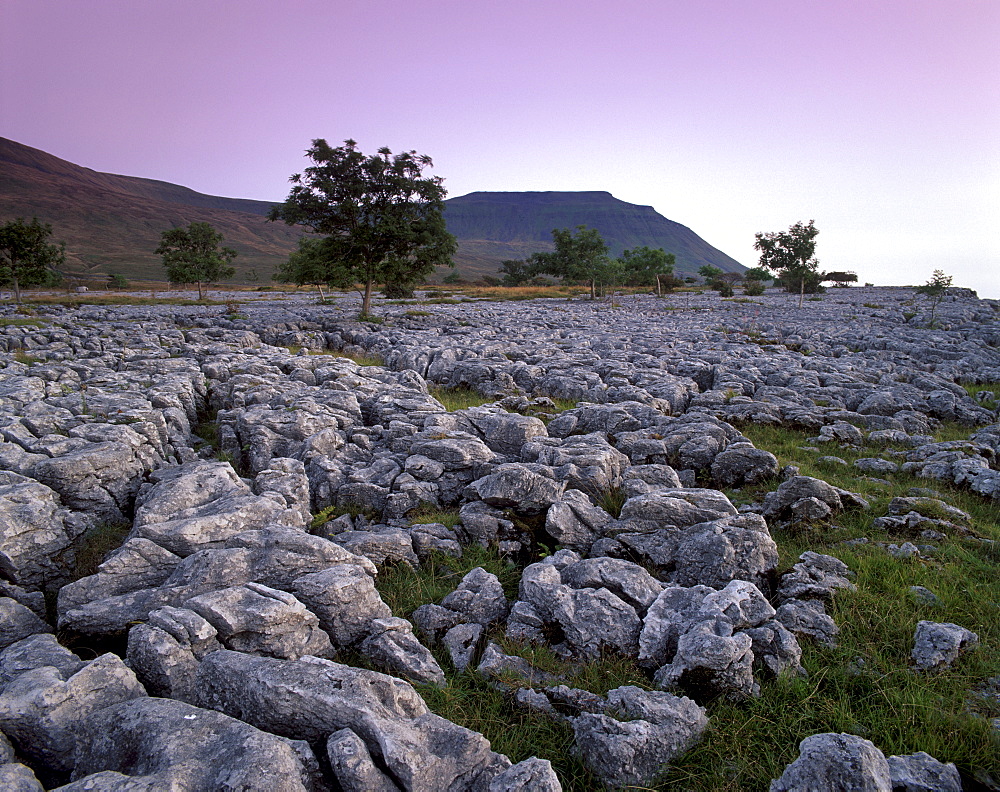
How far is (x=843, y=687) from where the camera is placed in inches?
216

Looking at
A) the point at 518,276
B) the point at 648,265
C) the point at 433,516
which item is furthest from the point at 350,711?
the point at 518,276

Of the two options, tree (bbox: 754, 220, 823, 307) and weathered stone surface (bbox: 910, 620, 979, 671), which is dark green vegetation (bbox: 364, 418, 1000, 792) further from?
tree (bbox: 754, 220, 823, 307)

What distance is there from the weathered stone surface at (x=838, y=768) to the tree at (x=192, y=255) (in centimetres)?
7641

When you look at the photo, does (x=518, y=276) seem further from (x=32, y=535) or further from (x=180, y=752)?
(x=180, y=752)

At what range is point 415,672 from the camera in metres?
5.62

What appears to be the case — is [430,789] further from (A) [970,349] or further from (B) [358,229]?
(B) [358,229]

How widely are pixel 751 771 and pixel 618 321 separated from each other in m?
39.8

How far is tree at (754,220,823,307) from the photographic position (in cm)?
6050

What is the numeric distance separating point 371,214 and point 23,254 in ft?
138

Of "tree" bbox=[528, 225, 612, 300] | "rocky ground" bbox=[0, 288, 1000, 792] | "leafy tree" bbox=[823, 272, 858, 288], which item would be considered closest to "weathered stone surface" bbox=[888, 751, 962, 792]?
"rocky ground" bbox=[0, 288, 1000, 792]

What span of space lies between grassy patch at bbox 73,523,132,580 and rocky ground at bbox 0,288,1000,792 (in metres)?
0.10

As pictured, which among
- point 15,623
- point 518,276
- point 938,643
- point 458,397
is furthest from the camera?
point 518,276

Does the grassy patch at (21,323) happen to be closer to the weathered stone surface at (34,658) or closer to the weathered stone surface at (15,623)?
the weathered stone surface at (15,623)

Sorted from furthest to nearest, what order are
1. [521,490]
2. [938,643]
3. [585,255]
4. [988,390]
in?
1. [585,255]
2. [988,390]
3. [521,490]
4. [938,643]
